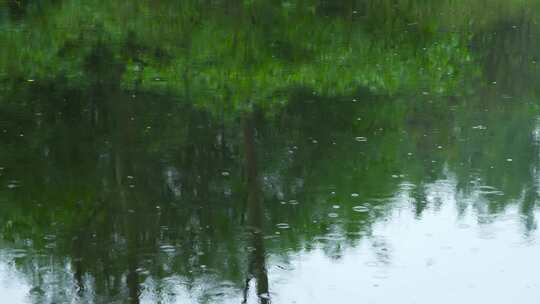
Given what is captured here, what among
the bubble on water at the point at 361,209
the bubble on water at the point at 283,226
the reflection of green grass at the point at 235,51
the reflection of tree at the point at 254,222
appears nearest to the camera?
the reflection of tree at the point at 254,222

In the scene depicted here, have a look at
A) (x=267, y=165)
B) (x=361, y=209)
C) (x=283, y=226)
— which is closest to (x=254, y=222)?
(x=283, y=226)

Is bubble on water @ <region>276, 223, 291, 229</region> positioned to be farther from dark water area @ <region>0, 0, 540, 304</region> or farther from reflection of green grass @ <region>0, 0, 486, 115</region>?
reflection of green grass @ <region>0, 0, 486, 115</region>

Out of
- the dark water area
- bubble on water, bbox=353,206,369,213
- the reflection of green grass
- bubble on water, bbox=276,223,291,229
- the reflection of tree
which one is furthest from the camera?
the reflection of green grass

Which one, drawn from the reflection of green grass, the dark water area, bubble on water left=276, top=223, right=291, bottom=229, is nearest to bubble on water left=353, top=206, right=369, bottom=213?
the dark water area

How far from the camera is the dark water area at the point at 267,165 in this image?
7.83m

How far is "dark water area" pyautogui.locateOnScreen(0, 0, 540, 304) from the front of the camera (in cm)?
783

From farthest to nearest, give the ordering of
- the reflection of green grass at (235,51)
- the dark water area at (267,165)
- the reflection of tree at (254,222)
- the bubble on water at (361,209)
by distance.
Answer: the reflection of green grass at (235,51) → the bubble on water at (361,209) → the dark water area at (267,165) → the reflection of tree at (254,222)

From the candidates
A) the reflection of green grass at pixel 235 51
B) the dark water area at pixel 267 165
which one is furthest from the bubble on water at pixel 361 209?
the reflection of green grass at pixel 235 51

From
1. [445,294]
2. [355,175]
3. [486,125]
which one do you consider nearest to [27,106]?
[355,175]

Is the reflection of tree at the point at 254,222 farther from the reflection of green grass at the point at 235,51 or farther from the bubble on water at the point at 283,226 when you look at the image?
the reflection of green grass at the point at 235,51

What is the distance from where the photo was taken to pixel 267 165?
10820mm

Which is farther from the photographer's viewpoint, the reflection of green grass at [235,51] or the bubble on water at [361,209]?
the reflection of green grass at [235,51]

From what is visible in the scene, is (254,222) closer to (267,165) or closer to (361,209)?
(361,209)

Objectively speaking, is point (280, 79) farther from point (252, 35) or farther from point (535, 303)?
point (535, 303)
